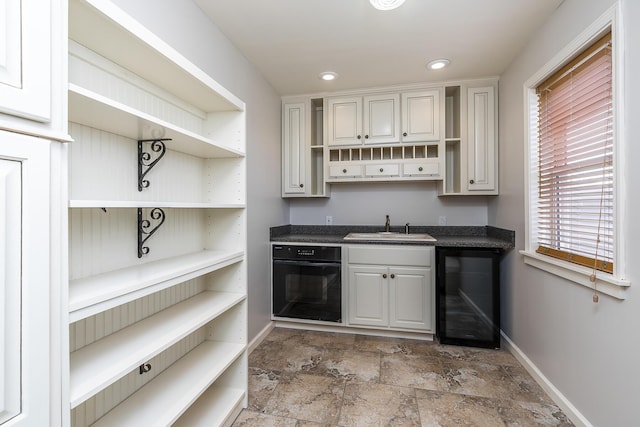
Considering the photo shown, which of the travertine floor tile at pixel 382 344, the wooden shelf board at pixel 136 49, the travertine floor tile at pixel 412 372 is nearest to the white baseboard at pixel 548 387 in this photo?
the travertine floor tile at pixel 412 372

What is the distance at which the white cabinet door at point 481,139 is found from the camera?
282 centimetres

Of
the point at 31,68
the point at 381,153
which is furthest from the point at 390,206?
the point at 31,68

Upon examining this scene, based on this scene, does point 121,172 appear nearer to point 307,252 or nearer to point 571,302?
point 307,252

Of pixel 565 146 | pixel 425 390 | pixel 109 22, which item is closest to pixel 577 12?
pixel 565 146

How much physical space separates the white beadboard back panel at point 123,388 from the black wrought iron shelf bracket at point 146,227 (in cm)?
56

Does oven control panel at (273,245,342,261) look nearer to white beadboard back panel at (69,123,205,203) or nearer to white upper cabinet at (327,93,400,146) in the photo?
white upper cabinet at (327,93,400,146)

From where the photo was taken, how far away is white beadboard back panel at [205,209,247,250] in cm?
177

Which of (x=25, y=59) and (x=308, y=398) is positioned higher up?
(x=25, y=59)

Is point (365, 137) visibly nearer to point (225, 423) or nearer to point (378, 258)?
point (378, 258)

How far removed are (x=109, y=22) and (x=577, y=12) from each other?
224cm

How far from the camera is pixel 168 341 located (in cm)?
120

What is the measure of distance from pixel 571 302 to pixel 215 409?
2.03 meters

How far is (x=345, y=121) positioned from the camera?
3.11 m

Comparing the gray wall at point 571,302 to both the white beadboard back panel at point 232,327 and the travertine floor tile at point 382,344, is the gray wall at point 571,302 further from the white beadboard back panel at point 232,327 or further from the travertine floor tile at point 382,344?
the white beadboard back panel at point 232,327
